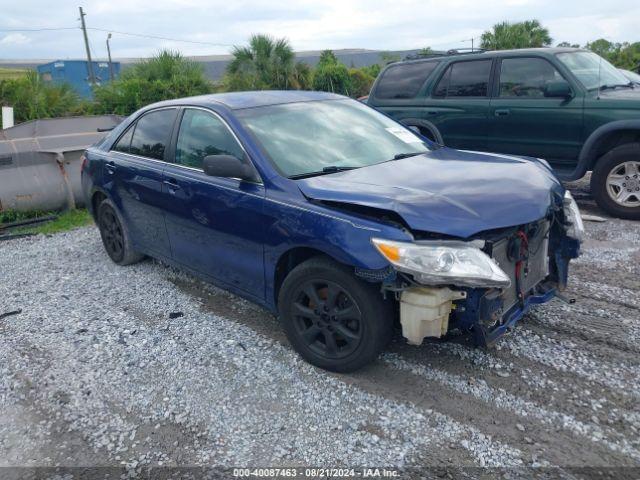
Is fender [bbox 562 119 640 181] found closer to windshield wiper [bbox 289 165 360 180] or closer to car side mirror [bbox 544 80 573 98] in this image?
car side mirror [bbox 544 80 573 98]

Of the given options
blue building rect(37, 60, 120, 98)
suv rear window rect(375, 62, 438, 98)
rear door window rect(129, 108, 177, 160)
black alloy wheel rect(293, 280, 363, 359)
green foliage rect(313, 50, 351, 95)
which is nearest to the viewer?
black alloy wheel rect(293, 280, 363, 359)

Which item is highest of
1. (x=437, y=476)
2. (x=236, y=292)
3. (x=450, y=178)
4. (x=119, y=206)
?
(x=450, y=178)

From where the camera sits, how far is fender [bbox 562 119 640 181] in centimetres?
619

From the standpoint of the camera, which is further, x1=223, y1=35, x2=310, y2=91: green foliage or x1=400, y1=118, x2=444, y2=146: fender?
x1=223, y1=35, x2=310, y2=91: green foliage

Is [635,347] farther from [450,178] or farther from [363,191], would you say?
[363,191]

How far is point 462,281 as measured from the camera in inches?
113

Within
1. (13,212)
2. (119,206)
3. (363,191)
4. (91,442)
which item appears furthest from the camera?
(13,212)

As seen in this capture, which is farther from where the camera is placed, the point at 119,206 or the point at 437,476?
the point at 119,206

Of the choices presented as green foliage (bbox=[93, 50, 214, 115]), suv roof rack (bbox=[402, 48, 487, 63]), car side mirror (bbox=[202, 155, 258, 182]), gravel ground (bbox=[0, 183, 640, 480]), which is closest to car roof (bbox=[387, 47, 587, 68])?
suv roof rack (bbox=[402, 48, 487, 63])

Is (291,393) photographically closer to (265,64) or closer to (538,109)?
(538,109)

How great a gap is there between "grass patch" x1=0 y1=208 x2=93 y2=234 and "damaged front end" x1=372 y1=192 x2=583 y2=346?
5.85m

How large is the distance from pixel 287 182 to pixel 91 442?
1862mm

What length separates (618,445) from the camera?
2730 millimetres

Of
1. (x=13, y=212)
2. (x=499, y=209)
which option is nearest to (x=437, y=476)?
(x=499, y=209)
